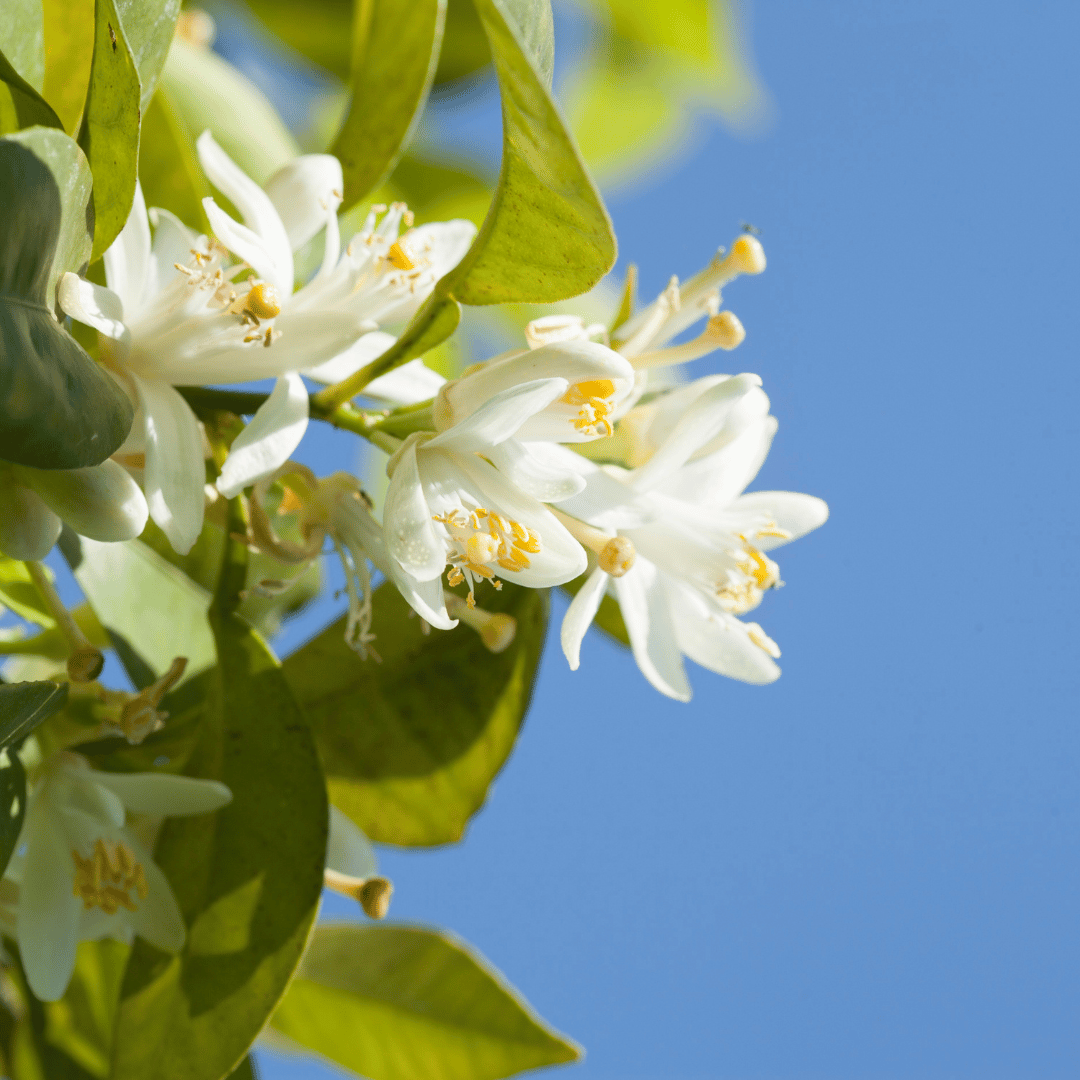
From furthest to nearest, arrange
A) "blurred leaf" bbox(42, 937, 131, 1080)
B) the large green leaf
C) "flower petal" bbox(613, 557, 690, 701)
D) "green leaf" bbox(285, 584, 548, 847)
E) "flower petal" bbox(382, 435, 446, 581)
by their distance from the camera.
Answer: "blurred leaf" bbox(42, 937, 131, 1080), "green leaf" bbox(285, 584, 548, 847), "flower petal" bbox(613, 557, 690, 701), "flower petal" bbox(382, 435, 446, 581), the large green leaf

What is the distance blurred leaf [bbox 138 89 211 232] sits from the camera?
0.59 m

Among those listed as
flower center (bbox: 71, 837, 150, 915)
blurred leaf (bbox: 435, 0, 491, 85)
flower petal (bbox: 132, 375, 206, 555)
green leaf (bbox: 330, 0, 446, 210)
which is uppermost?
blurred leaf (bbox: 435, 0, 491, 85)

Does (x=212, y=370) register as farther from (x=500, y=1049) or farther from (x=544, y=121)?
(x=500, y=1049)

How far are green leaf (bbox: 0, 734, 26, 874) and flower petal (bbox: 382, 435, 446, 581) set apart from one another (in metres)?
0.18

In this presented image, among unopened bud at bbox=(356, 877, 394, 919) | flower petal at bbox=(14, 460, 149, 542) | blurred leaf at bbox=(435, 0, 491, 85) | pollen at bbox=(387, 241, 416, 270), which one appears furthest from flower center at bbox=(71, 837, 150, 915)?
blurred leaf at bbox=(435, 0, 491, 85)

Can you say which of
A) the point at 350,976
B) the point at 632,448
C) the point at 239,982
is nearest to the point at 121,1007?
the point at 239,982

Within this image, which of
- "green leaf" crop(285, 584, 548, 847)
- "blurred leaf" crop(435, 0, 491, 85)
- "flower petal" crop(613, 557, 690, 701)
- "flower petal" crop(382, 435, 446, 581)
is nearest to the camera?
"flower petal" crop(382, 435, 446, 581)

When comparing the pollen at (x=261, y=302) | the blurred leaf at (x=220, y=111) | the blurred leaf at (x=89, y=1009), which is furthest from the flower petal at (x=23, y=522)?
the blurred leaf at (x=89, y=1009)

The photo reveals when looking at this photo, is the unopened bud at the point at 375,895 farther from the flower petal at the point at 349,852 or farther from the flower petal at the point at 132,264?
the flower petal at the point at 132,264

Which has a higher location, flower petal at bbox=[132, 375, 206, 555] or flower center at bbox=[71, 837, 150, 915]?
flower petal at bbox=[132, 375, 206, 555]

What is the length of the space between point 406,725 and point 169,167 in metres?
0.32

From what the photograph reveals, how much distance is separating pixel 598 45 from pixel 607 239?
96cm

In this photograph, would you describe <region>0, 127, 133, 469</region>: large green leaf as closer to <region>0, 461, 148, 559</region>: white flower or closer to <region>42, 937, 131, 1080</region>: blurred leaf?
<region>0, 461, 148, 559</region>: white flower

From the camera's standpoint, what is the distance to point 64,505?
427mm
